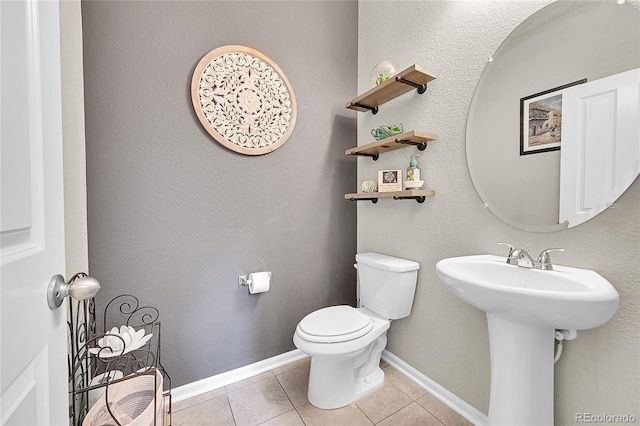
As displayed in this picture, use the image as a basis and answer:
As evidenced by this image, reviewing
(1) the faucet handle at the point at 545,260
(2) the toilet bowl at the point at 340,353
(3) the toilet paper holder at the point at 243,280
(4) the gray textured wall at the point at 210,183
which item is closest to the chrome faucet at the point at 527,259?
(1) the faucet handle at the point at 545,260

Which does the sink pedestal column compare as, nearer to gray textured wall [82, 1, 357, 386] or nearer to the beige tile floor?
the beige tile floor

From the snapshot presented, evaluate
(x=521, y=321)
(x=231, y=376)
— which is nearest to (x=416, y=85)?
(x=521, y=321)

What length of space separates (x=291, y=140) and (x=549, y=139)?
1.35 m

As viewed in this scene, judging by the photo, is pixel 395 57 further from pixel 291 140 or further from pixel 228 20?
pixel 228 20

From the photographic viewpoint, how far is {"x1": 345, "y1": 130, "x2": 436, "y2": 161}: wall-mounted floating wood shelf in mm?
1436

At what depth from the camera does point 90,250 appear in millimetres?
1301

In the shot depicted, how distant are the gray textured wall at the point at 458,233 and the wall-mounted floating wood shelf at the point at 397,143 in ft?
0.20

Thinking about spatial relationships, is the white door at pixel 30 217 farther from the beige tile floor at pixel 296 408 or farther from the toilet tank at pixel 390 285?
the toilet tank at pixel 390 285

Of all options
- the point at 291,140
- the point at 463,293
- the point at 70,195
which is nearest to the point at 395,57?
the point at 291,140

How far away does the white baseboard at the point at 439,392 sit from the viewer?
134cm

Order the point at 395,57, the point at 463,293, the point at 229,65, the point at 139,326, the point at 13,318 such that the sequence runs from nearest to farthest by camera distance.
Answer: the point at 13,318 → the point at 463,293 → the point at 139,326 → the point at 229,65 → the point at 395,57

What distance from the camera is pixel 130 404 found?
3.70 ft

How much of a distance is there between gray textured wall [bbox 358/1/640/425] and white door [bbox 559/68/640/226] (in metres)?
0.05

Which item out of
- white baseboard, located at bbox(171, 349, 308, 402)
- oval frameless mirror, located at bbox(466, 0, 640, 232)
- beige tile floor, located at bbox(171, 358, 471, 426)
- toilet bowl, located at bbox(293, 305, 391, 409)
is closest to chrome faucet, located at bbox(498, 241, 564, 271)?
oval frameless mirror, located at bbox(466, 0, 640, 232)
